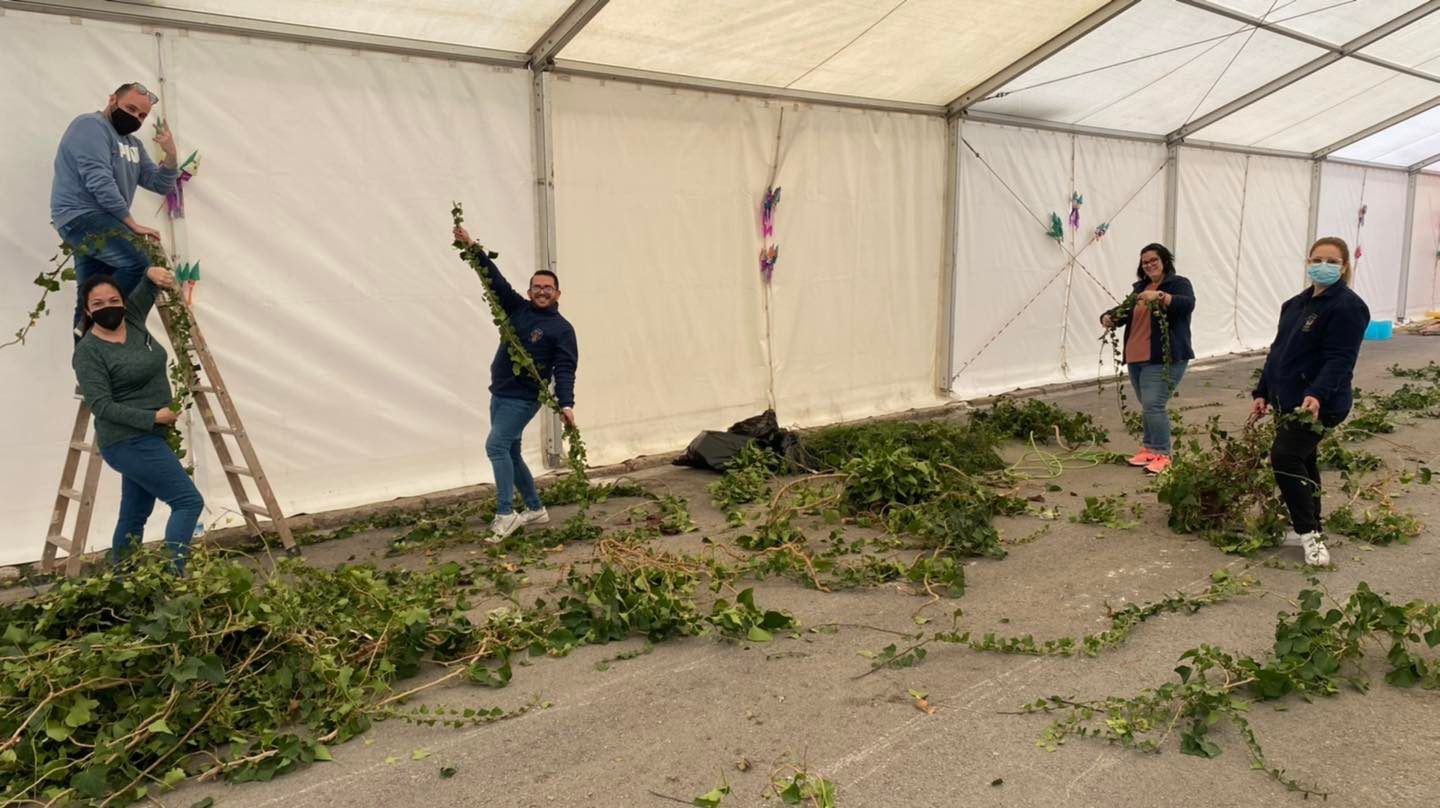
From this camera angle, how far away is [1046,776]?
3.03 meters

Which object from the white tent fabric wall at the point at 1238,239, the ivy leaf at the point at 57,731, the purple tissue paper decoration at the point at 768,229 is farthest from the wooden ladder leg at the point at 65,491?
the white tent fabric wall at the point at 1238,239

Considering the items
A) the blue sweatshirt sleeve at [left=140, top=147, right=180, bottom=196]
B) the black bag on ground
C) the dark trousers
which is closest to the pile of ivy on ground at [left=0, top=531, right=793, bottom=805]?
the blue sweatshirt sleeve at [left=140, top=147, right=180, bottom=196]

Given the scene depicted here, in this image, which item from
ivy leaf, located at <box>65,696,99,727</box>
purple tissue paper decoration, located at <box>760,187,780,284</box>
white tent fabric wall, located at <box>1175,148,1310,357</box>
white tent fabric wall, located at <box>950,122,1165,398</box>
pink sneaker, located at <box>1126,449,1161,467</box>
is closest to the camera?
ivy leaf, located at <box>65,696,99,727</box>

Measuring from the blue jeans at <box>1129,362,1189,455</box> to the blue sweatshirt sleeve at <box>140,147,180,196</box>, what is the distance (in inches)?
264

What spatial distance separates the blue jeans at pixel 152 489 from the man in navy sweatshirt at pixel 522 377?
171 centimetres

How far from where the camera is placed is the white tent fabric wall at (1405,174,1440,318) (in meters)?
18.4

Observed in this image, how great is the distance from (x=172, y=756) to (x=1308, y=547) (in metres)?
5.35

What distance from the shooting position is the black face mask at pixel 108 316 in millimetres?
4348

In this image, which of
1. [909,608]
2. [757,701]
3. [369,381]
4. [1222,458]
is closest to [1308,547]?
[1222,458]

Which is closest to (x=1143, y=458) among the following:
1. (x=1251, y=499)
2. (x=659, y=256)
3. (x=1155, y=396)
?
(x=1155, y=396)

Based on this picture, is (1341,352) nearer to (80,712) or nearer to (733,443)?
(733,443)

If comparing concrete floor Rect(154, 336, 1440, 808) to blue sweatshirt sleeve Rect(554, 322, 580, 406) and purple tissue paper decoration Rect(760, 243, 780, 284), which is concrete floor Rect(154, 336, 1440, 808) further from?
purple tissue paper decoration Rect(760, 243, 780, 284)

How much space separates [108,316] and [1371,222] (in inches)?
786

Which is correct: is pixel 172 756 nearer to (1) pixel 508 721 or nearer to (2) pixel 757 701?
(1) pixel 508 721
